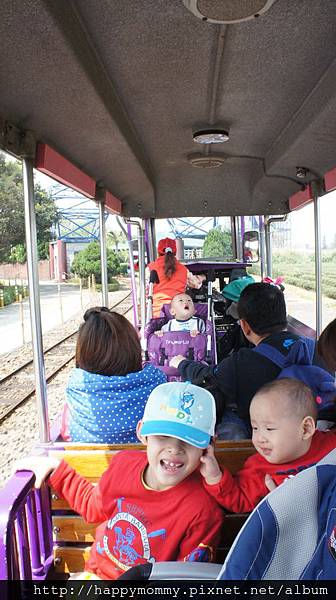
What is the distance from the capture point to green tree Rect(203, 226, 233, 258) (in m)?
6.27

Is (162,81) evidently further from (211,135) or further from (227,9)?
(211,135)

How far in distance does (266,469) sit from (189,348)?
280 cm

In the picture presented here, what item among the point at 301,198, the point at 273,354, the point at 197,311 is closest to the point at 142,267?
the point at 197,311

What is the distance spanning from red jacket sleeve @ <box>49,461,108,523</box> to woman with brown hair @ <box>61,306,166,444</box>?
24cm

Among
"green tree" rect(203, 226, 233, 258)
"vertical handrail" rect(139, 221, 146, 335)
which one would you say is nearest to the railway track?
"vertical handrail" rect(139, 221, 146, 335)

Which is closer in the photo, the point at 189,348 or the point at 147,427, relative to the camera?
the point at 147,427

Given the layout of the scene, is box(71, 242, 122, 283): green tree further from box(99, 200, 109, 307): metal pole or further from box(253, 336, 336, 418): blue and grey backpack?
box(253, 336, 336, 418): blue and grey backpack

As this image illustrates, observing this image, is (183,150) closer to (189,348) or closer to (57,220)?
(189,348)

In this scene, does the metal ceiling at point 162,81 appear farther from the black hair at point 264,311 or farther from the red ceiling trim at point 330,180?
the black hair at point 264,311

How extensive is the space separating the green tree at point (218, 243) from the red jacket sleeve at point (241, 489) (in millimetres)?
→ 4685

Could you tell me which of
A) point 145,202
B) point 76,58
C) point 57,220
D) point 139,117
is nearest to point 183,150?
point 139,117

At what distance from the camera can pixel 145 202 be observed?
17.8 feet

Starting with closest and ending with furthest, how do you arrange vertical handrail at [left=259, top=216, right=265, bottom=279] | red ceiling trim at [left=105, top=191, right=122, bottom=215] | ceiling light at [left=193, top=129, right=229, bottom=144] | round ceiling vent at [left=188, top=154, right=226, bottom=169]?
1. ceiling light at [left=193, top=129, right=229, bottom=144]
2. round ceiling vent at [left=188, top=154, right=226, bottom=169]
3. red ceiling trim at [left=105, top=191, right=122, bottom=215]
4. vertical handrail at [left=259, top=216, right=265, bottom=279]

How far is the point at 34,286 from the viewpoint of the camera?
261 cm
